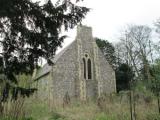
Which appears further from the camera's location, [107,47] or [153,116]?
[107,47]

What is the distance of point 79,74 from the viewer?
93.6ft

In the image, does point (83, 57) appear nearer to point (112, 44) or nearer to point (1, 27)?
point (112, 44)

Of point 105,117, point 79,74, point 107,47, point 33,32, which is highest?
point 107,47

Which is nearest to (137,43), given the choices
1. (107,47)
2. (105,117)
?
(107,47)

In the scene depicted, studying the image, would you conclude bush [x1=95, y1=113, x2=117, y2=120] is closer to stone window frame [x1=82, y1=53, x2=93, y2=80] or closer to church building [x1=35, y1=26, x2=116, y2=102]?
church building [x1=35, y1=26, x2=116, y2=102]

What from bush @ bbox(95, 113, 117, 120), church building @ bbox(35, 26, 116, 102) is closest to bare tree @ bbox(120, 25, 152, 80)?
church building @ bbox(35, 26, 116, 102)

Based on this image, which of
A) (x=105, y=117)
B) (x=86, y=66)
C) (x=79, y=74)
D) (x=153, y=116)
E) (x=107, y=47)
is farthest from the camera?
(x=107, y=47)

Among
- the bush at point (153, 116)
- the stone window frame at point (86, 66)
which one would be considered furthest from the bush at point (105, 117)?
the stone window frame at point (86, 66)

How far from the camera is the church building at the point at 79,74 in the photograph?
89.6 feet

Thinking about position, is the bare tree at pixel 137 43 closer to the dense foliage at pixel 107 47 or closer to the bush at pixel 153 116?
the dense foliage at pixel 107 47

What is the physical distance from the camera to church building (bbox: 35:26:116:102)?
89.6 ft

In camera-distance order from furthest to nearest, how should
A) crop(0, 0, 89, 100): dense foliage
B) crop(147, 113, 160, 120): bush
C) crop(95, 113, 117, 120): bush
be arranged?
1. crop(95, 113, 117, 120): bush
2. crop(147, 113, 160, 120): bush
3. crop(0, 0, 89, 100): dense foliage

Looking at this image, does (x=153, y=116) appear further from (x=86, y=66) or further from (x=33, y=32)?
(x=86, y=66)

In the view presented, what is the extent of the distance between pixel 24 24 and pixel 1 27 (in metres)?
0.57
